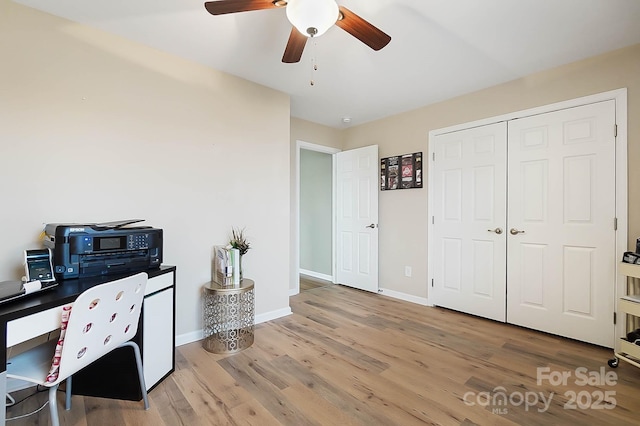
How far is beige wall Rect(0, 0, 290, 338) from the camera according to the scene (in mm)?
1829

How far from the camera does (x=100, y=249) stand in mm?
1731

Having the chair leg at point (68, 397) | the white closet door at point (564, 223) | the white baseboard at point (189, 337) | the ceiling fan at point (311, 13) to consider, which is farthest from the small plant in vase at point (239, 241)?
the white closet door at point (564, 223)

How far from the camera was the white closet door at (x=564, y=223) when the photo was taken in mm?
2387

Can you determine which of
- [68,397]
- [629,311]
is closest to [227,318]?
[68,397]

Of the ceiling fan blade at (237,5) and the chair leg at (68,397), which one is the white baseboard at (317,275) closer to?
the chair leg at (68,397)

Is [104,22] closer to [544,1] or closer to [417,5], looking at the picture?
[417,5]

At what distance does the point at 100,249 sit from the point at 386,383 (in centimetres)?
199

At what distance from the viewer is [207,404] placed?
1.70 meters

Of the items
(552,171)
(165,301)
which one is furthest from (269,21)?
(552,171)

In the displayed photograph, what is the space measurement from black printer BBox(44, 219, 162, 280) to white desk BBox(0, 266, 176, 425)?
0.25 ft

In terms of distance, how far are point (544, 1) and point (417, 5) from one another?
770mm

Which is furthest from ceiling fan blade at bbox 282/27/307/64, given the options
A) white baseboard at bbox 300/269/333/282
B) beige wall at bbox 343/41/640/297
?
white baseboard at bbox 300/269/333/282

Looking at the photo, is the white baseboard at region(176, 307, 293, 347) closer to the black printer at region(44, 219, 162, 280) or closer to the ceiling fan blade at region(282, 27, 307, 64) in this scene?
the black printer at region(44, 219, 162, 280)

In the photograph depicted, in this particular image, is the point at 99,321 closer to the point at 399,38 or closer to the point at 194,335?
the point at 194,335
